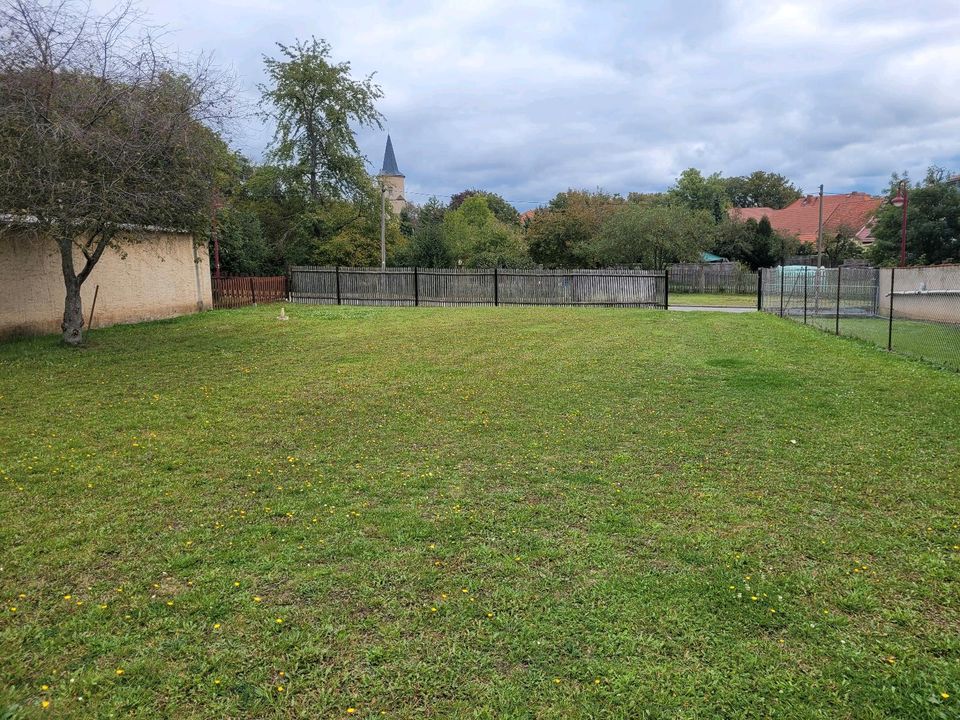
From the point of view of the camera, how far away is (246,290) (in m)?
23.8

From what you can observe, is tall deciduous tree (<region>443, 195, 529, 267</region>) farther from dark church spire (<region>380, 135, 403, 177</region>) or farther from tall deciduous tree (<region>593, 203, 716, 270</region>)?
dark church spire (<region>380, 135, 403, 177</region>)

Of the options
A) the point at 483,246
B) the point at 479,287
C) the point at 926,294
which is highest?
the point at 483,246

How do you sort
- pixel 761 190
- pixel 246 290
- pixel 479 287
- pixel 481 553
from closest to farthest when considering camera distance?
1. pixel 481 553
2. pixel 246 290
3. pixel 479 287
4. pixel 761 190

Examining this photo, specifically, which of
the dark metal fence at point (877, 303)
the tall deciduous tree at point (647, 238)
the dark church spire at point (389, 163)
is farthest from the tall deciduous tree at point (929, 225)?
the dark church spire at point (389, 163)

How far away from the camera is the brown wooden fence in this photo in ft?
73.8

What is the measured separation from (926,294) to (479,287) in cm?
1431

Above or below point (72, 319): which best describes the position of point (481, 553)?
below

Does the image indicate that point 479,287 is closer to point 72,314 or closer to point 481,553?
point 72,314

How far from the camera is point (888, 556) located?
3764 millimetres

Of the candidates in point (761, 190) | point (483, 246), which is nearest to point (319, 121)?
point (483, 246)

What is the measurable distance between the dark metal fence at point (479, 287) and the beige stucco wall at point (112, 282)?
5117mm

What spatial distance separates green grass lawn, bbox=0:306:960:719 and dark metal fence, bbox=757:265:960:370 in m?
5.86

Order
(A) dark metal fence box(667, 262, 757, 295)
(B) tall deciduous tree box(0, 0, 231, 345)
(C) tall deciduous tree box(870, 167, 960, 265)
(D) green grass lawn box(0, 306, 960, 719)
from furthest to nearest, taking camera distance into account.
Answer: (A) dark metal fence box(667, 262, 757, 295) → (C) tall deciduous tree box(870, 167, 960, 265) → (B) tall deciduous tree box(0, 0, 231, 345) → (D) green grass lawn box(0, 306, 960, 719)

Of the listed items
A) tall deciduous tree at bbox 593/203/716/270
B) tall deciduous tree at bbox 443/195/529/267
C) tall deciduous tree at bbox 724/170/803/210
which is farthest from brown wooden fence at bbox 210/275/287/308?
tall deciduous tree at bbox 724/170/803/210
